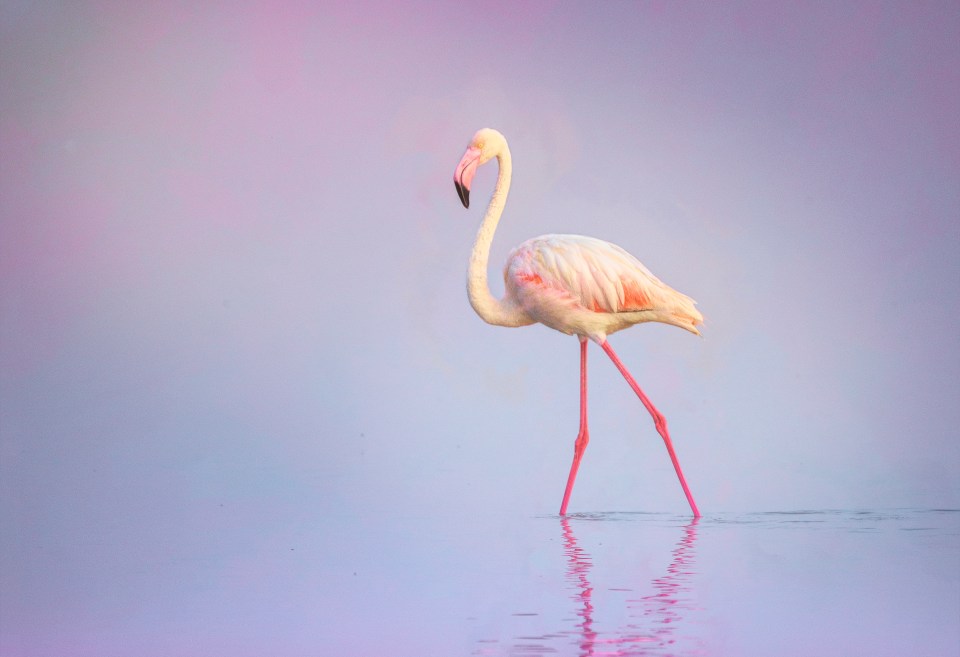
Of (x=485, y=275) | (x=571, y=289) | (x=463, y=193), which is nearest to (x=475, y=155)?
(x=463, y=193)

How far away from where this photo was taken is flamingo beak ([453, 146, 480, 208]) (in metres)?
5.00

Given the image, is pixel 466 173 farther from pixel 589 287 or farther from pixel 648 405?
pixel 648 405

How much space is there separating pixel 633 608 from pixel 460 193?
2.44m

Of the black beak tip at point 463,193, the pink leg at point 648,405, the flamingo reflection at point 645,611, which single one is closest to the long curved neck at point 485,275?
the black beak tip at point 463,193

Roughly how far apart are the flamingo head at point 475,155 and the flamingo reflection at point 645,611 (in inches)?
68.3

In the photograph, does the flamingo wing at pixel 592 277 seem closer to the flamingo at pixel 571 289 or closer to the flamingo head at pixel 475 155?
the flamingo at pixel 571 289

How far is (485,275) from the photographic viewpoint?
16.9 feet

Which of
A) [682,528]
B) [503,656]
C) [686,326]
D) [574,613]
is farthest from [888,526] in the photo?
[503,656]

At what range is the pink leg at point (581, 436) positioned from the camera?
5086 mm

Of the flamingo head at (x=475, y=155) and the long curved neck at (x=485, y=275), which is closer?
the flamingo head at (x=475, y=155)

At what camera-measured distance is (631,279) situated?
4.95 m

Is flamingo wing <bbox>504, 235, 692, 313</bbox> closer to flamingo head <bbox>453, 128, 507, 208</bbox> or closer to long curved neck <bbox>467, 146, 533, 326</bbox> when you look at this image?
long curved neck <bbox>467, 146, 533, 326</bbox>

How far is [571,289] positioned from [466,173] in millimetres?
678

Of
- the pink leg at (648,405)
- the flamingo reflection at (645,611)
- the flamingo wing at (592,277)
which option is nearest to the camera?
the flamingo reflection at (645,611)
